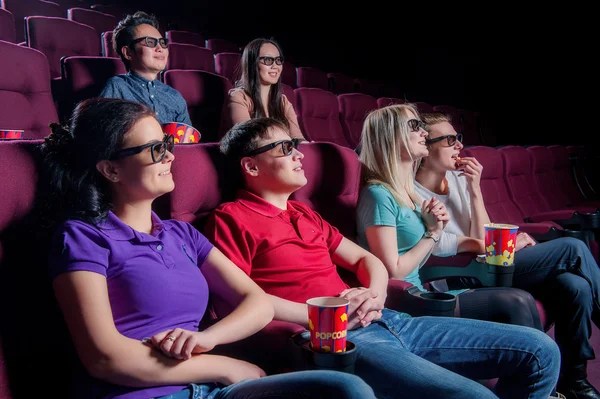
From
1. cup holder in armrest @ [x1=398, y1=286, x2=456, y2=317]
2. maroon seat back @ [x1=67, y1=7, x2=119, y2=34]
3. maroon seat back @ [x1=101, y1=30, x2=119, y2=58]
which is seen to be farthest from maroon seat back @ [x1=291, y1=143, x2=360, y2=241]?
maroon seat back @ [x1=67, y1=7, x2=119, y2=34]

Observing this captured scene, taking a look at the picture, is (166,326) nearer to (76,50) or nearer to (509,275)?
(509,275)

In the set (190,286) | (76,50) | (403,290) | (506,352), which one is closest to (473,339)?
(506,352)

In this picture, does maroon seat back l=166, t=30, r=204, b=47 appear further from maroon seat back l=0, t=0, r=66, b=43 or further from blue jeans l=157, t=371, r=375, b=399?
blue jeans l=157, t=371, r=375, b=399

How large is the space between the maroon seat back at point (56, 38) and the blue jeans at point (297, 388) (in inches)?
72.7

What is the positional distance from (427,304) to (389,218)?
238 mm

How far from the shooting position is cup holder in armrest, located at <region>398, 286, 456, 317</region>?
0.90 meters

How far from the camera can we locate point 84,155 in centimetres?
68

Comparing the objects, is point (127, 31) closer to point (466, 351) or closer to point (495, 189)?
point (466, 351)

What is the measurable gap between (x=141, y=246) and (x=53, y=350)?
0.16 metres

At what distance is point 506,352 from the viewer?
2.67 ft

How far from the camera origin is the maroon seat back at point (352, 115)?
2935 mm

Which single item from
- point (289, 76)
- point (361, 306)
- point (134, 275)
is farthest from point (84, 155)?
point (289, 76)

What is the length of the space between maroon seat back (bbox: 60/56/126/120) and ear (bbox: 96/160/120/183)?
3.27ft

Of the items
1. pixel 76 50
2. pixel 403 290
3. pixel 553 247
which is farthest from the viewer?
pixel 76 50
